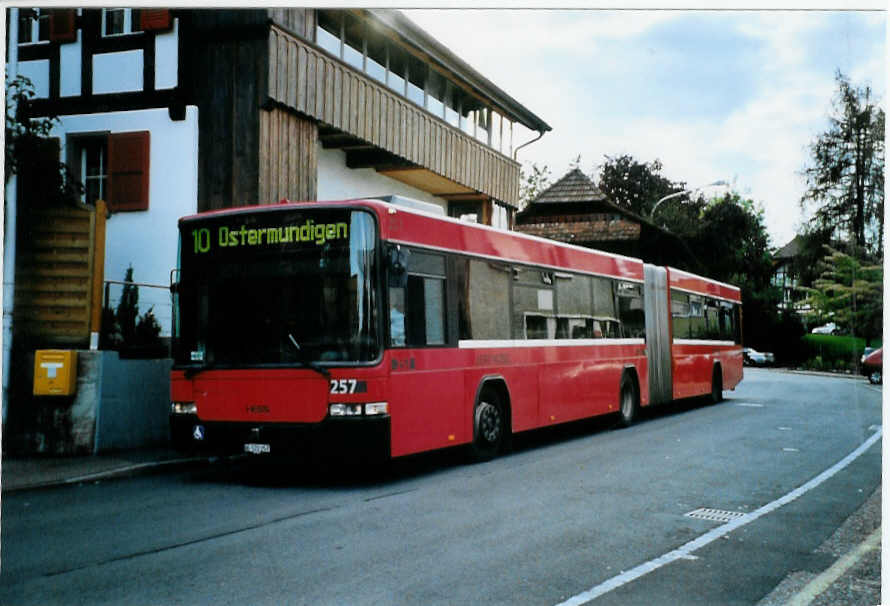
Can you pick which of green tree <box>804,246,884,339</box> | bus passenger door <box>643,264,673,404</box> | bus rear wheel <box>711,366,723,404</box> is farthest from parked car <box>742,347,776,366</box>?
green tree <box>804,246,884,339</box>

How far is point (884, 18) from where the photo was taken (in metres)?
6.00

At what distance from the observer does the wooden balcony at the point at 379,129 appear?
1347cm

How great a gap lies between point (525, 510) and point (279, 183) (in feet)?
25.9

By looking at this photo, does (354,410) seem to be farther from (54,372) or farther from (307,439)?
(54,372)

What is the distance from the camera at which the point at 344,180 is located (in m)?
16.8

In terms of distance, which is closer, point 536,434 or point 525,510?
point 525,510

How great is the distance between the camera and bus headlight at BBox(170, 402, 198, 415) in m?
8.88

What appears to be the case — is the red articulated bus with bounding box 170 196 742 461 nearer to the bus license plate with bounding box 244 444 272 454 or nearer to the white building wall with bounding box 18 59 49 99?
the bus license plate with bounding box 244 444 272 454

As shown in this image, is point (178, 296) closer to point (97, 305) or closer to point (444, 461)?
point (97, 305)

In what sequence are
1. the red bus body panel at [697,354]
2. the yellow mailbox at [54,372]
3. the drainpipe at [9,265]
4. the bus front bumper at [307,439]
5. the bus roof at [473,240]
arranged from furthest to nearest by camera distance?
1. the red bus body panel at [697,354]
2. the yellow mailbox at [54,372]
3. the bus roof at [473,240]
4. the bus front bumper at [307,439]
5. the drainpipe at [9,265]

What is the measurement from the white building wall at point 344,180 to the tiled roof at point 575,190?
3273 millimetres

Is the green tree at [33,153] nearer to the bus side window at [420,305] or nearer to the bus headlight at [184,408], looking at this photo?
the bus headlight at [184,408]

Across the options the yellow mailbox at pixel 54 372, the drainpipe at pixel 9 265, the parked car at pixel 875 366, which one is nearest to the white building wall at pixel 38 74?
the drainpipe at pixel 9 265

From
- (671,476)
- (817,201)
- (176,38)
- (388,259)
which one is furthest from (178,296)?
(817,201)
